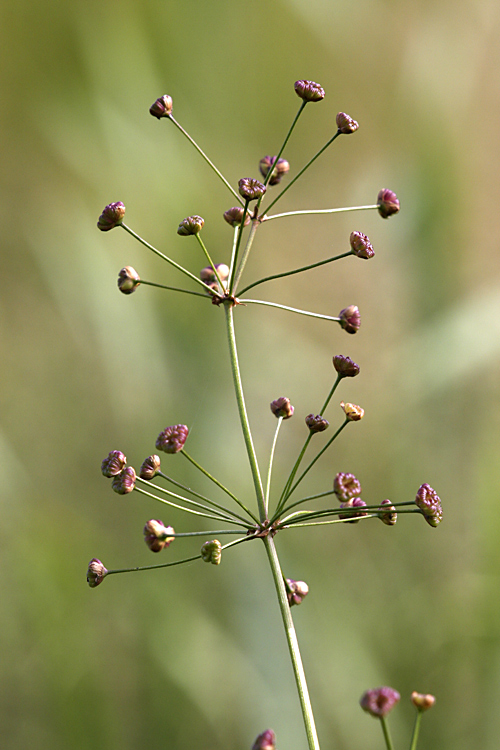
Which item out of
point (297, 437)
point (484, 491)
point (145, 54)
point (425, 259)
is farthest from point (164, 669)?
point (145, 54)

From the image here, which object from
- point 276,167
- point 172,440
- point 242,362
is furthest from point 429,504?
point 242,362

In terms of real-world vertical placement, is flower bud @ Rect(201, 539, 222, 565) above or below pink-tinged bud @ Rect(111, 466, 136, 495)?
below

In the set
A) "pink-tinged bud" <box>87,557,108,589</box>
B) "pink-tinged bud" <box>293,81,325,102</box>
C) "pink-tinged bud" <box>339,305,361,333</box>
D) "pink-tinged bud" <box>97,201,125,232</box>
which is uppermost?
"pink-tinged bud" <box>293,81,325,102</box>

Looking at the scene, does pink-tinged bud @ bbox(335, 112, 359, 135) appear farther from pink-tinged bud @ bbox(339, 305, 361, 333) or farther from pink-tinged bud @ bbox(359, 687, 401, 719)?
pink-tinged bud @ bbox(359, 687, 401, 719)

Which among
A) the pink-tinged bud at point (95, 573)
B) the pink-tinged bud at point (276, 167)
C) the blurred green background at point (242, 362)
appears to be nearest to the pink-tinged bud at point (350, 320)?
the pink-tinged bud at point (276, 167)

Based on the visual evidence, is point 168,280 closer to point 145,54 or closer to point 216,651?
point 145,54

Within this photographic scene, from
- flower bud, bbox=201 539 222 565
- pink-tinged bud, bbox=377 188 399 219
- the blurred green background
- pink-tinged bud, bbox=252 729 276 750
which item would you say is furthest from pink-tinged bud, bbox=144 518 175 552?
the blurred green background

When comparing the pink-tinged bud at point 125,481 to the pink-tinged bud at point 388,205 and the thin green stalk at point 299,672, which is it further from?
the pink-tinged bud at point 388,205
